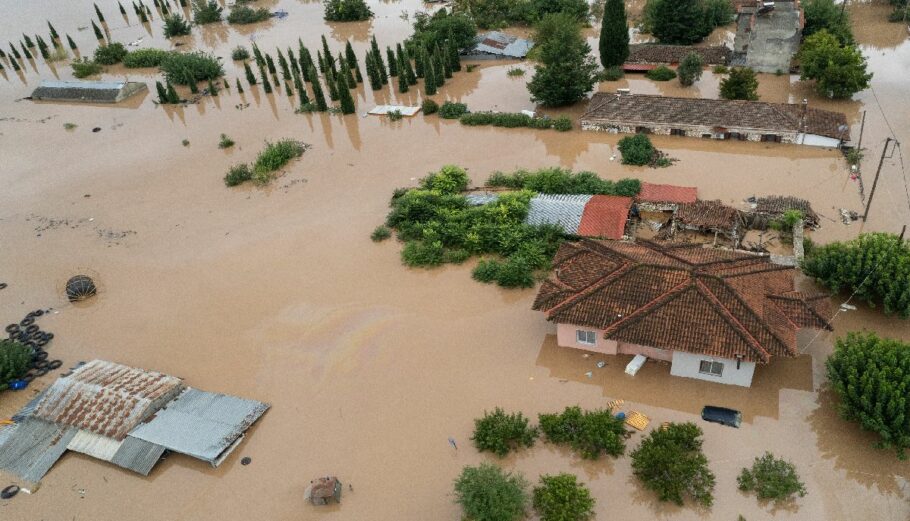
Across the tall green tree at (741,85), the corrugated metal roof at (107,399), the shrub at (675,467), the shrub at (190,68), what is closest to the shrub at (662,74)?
the tall green tree at (741,85)

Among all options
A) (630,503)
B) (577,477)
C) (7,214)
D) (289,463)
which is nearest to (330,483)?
(289,463)

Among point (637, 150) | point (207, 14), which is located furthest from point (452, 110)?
point (207, 14)

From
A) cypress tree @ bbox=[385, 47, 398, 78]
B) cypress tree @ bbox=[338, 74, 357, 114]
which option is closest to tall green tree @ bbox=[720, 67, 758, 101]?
cypress tree @ bbox=[385, 47, 398, 78]

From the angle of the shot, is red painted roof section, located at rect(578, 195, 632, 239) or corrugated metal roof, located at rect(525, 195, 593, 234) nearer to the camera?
red painted roof section, located at rect(578, 195, 632, 239)

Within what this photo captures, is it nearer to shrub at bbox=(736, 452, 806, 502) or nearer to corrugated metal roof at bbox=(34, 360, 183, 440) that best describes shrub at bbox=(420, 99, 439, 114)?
corrugated metal roof at bbox=(34, 360, 183, 440)

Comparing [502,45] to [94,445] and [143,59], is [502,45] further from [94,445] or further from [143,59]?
[94,445]
